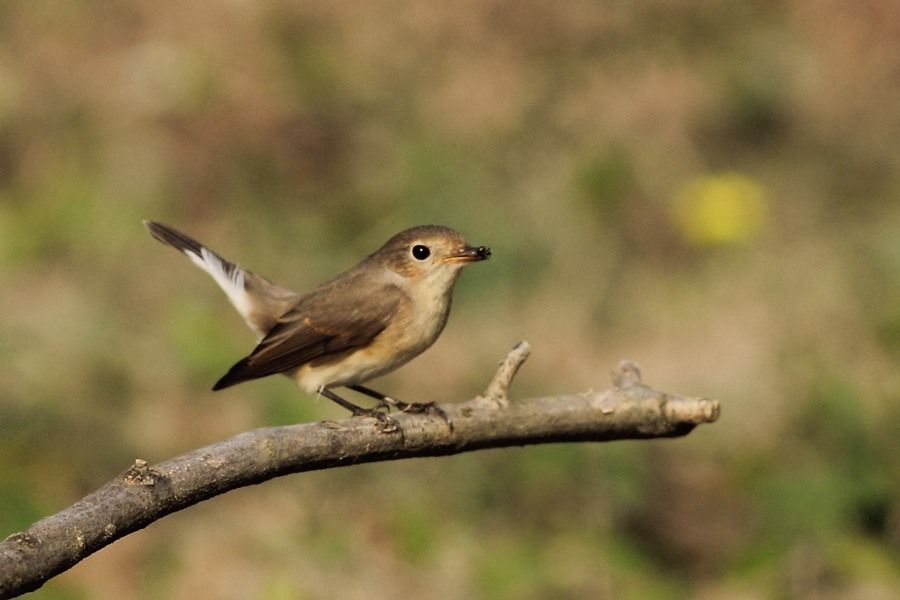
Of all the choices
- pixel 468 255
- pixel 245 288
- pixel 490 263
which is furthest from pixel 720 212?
pixel 468 255

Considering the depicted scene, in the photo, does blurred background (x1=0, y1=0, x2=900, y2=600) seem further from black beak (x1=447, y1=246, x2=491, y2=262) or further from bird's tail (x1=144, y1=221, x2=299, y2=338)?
black beak (x1=447, y1=246, x2=491, y2=262)

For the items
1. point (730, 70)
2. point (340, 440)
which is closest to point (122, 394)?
point (340, 440)

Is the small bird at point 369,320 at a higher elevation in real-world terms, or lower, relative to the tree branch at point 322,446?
higher

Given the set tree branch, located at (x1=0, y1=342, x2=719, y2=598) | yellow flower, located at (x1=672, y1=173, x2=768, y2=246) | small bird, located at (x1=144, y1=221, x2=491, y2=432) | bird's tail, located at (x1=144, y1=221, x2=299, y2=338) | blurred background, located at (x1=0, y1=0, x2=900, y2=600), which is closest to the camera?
tree branch, located at (x1=0, y1=342, x2=719, y2=598)

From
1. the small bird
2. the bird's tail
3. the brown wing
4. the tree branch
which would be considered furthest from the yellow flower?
the tree branch

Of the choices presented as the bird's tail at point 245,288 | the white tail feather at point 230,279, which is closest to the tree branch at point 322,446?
the bird's tail at point 245,288

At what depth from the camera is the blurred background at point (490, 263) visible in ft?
23.6

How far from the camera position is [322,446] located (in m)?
4.09

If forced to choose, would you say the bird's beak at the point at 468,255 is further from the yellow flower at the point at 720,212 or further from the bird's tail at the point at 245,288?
the yellow flower at the point at 720,212

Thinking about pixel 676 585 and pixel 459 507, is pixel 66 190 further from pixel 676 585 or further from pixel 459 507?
pixel 676 585

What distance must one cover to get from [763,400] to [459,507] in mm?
2052

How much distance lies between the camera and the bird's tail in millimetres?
6141

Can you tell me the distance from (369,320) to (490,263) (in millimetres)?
3785

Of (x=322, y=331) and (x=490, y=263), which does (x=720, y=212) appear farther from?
(x=322, y=331)
